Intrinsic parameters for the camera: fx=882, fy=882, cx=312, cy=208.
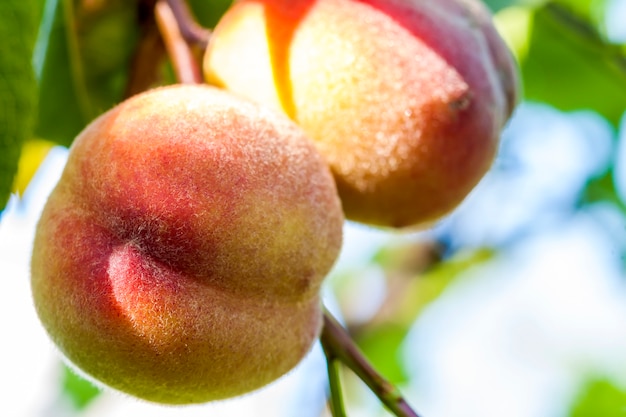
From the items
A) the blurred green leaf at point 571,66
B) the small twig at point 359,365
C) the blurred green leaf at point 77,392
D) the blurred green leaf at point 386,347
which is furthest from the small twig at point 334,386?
the blurred green leaf at point 77,392

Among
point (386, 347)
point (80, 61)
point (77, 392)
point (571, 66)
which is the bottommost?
point (77, 392)

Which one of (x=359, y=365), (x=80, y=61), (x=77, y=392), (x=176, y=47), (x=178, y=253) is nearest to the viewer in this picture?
(x=178, y=253)

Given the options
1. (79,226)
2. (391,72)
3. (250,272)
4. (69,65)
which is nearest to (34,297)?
(79,226)

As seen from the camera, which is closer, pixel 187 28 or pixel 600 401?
pixel 187 28

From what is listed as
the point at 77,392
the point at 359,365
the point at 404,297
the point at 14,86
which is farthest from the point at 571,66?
the point at 77,392

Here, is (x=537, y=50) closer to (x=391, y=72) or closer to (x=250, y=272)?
(x=391, y=72)

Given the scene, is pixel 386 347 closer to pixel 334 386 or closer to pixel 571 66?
pixel 571 66

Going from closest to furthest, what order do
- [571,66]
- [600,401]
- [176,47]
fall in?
[176,47] → [571,66] → [600,401]

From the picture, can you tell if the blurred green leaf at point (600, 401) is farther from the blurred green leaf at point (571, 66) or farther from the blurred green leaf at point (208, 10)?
the blurred green leaf at point (208, 10)
